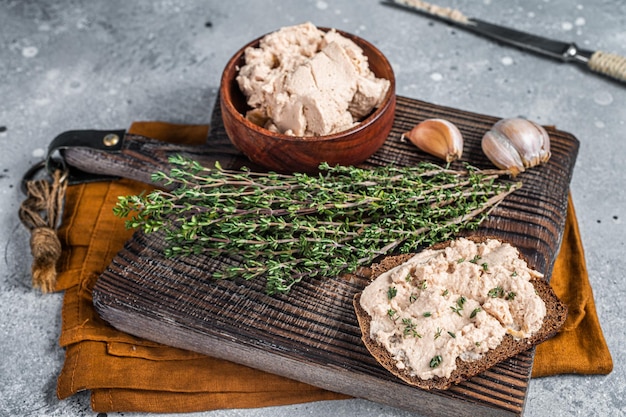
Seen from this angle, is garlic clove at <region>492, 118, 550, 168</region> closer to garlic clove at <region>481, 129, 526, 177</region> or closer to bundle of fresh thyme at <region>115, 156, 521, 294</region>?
garlic clove at <region>481, 129, 526, 177</region>

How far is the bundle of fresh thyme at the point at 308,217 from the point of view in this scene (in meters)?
2.41

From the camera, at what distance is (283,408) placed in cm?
250

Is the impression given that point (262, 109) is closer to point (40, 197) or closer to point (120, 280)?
point (120, 280)

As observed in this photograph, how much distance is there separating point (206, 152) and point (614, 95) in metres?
2.02

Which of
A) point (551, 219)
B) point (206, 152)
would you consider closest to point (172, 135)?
point (206, 152)

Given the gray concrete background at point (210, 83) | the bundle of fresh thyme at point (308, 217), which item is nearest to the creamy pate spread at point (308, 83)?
the bundle of fresh thyme at point (308, 217)

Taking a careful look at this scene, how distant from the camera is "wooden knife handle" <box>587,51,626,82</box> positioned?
11.2ft

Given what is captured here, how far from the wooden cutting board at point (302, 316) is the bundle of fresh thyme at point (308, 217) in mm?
68

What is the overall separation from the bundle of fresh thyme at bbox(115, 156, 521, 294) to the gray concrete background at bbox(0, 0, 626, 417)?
2.14 feet

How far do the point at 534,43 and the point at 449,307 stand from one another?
192 cm

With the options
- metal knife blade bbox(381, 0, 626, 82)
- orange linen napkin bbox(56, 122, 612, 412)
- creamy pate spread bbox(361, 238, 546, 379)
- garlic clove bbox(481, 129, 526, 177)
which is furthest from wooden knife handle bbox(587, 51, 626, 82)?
creamy pate spread bbox(361, 238, 546, 379)

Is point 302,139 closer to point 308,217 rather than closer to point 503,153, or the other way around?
point 308,217

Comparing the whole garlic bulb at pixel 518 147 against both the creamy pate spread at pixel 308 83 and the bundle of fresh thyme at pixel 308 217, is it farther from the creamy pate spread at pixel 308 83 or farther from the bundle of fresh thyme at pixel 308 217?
the creamy pate spread at pixel 308 83

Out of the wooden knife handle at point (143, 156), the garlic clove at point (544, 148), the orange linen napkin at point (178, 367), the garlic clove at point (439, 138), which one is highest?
the garlic clove at point (544, 148)
